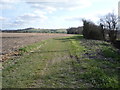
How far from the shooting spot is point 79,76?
28.0 feet

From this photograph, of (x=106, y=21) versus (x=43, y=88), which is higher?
(x=106, y=21)

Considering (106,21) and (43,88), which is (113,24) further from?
(43,88)

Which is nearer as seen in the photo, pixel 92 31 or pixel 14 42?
pixel 14 42

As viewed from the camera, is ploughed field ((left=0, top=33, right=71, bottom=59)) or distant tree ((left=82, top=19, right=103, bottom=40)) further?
distant tree ((left=82, top=19, right=103, bottom=40))

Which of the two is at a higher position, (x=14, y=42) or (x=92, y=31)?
(x=92, y=31)

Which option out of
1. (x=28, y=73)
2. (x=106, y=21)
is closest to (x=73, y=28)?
(x=106, y=21)

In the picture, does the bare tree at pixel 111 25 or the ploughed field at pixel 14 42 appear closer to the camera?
the ploughed field at pixel 14 42

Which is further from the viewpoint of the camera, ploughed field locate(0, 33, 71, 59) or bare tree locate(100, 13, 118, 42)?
bare tree locate(100, 13, 118, 42)

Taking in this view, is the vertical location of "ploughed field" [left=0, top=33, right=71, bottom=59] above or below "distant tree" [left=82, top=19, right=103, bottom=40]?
below

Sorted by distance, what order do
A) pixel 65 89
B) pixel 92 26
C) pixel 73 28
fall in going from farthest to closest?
pixel 73 28 < pixel 92 26 < pixel 65 89

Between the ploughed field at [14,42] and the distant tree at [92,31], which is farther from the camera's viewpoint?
the distant tree at [92,31]

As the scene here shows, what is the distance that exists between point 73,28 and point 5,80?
92951 millimetres

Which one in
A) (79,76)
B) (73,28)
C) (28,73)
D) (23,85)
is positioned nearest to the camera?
(23,85)

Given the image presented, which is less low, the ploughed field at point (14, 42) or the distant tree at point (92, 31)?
the distant tree at point (92, 31)
